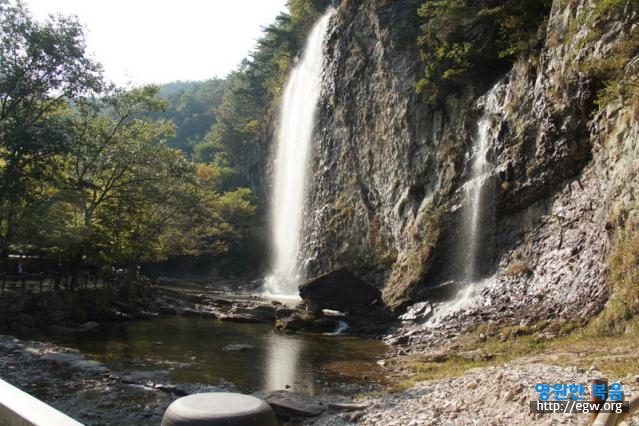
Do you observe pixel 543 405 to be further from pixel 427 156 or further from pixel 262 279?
pixel 262 279

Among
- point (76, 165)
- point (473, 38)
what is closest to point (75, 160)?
point (76, 165)

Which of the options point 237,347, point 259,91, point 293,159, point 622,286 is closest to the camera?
point 622,286

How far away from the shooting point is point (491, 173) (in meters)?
20.5

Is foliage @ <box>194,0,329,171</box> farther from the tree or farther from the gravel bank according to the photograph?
the gravel bank

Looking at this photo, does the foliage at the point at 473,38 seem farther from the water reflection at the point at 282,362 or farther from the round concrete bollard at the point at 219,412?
the round concrete bollard at the point at 219,412

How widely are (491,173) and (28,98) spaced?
1855 centimetres

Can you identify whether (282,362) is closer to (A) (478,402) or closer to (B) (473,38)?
(A) (478,402)

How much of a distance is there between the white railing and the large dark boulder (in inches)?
805

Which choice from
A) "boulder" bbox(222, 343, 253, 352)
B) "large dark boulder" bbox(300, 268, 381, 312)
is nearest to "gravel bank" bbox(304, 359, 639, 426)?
"boulder" bbox(222, 343, 253, 352)

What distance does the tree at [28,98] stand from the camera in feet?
61.3

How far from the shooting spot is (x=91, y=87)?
21797 mm

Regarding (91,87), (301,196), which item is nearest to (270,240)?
(301,196)

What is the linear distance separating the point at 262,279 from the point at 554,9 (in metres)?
33.6

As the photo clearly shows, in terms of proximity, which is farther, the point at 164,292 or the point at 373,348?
the point at 164,292
